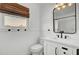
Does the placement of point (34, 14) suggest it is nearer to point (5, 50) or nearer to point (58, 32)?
point (58, 32)

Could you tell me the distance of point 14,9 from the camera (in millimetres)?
2410

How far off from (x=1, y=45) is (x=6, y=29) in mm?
408

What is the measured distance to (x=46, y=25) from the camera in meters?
2.90

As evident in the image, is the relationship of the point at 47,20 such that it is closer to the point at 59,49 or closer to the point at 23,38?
the point at 23,38

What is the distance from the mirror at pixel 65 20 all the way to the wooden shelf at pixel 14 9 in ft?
2.75

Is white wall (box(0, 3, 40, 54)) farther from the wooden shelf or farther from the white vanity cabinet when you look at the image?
the white vanity cabinet

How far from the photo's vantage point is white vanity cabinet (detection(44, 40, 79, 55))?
1576 mm

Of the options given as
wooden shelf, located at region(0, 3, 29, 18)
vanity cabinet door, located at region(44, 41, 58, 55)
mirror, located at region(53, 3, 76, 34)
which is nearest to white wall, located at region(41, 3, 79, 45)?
mirror, located at region(53, 3, 76, 34)

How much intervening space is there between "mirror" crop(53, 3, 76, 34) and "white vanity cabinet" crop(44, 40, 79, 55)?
370 mm

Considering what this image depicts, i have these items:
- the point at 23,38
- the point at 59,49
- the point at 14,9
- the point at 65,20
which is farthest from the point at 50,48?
the point at 14,9

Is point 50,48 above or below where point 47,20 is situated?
below

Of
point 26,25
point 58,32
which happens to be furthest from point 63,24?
point 26,25

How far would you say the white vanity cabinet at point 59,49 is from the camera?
5.17ft

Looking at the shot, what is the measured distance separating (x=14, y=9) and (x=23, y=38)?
2.80 feet
